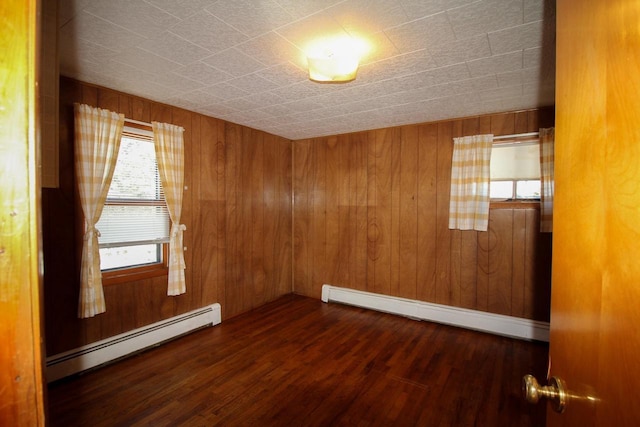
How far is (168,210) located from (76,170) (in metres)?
0.81

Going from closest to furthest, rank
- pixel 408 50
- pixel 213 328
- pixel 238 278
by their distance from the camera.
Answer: pixel 408 50 → pixel 213 328 → pixel 238 278

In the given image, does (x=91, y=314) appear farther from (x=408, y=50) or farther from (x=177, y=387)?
(x=408, y=50)

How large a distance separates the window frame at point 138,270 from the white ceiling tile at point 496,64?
2.92 meters

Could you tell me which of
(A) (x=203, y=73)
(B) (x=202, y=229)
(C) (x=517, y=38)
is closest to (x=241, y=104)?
(A) (x=203, y=73)

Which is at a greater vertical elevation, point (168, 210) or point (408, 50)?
point (408, 50)

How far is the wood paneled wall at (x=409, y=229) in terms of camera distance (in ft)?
9.57

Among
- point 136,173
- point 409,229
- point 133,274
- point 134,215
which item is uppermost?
point 136,173

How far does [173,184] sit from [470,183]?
10.5 feet

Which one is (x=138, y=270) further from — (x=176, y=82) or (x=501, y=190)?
(x=501, y=190)

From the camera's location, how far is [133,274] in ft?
8.65

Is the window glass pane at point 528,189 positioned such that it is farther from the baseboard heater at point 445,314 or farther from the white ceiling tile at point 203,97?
the white ceiling tile at point 203,97

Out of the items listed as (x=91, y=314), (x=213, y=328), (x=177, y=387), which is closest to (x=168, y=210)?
(x=91, y=314)

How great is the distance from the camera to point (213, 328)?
3133 millimetres

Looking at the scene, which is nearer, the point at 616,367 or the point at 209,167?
the point at 616,367
